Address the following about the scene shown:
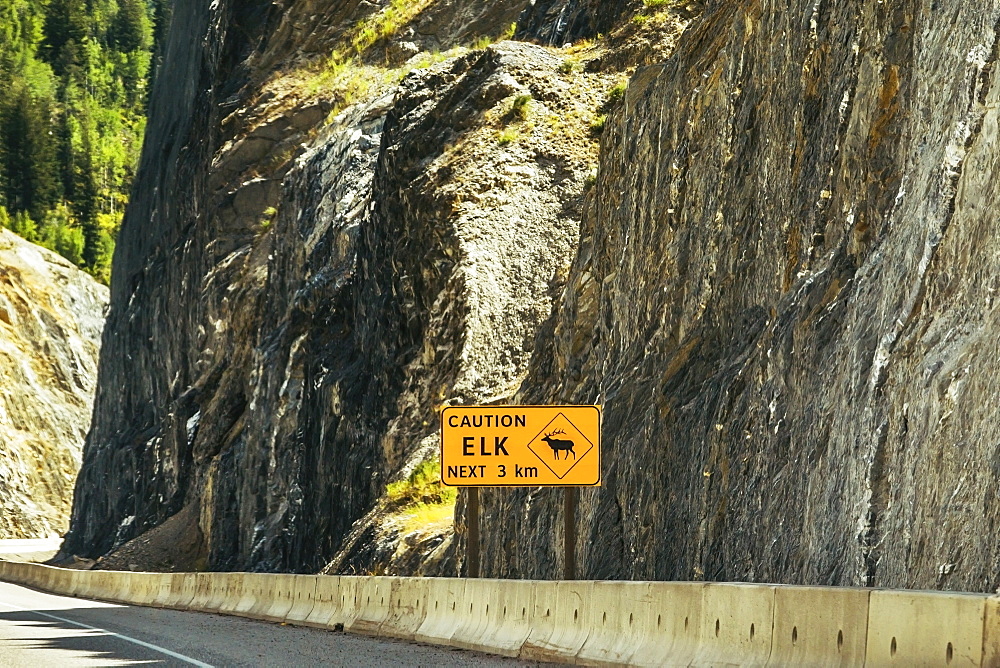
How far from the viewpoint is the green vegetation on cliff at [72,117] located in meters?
125

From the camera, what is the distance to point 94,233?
428 ft

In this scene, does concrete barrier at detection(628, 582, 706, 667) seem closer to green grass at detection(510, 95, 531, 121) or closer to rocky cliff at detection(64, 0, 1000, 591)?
rocky cliff at detection(64, 0, 1000, 591)

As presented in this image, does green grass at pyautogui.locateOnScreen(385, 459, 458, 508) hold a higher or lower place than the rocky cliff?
lower

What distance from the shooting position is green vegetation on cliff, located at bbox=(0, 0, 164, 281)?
125m

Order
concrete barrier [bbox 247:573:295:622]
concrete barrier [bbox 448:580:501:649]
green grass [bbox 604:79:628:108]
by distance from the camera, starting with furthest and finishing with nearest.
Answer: green grass [bbox 604:79:628:108], concrete barrier [bbox 247:573:295:622], concrete barrier [bbox 448:580:501:649]

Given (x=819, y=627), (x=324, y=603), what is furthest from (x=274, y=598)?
(x=819, y=627)

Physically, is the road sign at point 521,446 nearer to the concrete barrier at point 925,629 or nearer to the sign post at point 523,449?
the sign post at point 523,449

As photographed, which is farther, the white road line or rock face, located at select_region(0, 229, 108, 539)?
rock face, located at select_region(0, 229, 108, 539)

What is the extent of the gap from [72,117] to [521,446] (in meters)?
135

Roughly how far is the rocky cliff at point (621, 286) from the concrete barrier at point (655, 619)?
6.34 feet

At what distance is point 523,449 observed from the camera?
17688 millimetres

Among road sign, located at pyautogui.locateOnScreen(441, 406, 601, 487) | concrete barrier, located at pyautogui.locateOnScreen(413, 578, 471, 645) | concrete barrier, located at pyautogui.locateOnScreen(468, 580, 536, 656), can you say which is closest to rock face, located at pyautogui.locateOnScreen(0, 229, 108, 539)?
road sign, located at pyautogui.locateOnScreen(441, 406, 601, 487)

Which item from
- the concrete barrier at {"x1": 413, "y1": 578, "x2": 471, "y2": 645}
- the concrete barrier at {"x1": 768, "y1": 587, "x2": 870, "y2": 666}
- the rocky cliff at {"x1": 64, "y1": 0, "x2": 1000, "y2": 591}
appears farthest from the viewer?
the concrete barrier at {"x1": 413, "y1": 578, "x2": 471, "y2": 645}

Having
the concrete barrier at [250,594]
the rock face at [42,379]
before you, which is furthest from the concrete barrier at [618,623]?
the rock face at [42,379]
